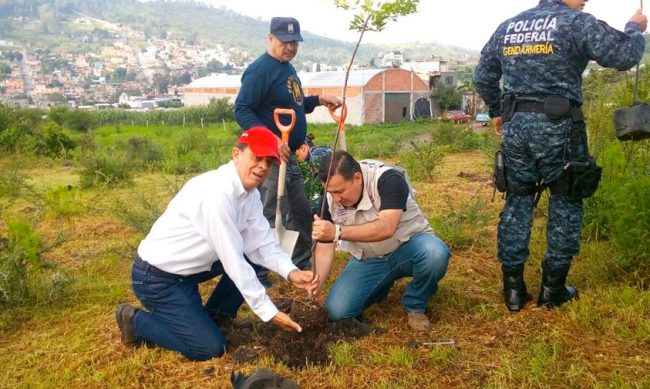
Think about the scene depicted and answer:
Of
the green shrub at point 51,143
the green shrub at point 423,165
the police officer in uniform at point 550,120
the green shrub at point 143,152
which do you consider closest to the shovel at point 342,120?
the police officer in uniform at point 550,120

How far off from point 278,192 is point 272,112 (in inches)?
25.6

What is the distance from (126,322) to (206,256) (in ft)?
2.13

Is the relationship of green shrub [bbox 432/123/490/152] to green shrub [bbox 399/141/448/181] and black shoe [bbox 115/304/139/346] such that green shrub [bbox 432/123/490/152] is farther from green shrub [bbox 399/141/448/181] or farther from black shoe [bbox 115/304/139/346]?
black shoe [bbox 115/304/139/346]

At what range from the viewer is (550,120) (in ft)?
10.5

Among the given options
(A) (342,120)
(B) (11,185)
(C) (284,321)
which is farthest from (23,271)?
(B) (11,185)

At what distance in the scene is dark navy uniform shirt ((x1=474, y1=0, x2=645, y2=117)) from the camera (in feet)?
9.88

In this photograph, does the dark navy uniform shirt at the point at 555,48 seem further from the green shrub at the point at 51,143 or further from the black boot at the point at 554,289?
the green shrub at the point at 51,143

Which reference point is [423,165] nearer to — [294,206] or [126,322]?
[294,206]

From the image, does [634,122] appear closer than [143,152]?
Yes

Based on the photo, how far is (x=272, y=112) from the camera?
427 centimetres

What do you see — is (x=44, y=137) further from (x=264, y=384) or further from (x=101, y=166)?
(x=264, y=384)

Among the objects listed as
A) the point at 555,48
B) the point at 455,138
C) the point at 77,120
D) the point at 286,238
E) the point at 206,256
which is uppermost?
the point at 555,48

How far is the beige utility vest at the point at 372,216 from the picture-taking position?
3.28m

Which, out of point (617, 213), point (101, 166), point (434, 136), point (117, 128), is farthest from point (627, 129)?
point (117, 128)
